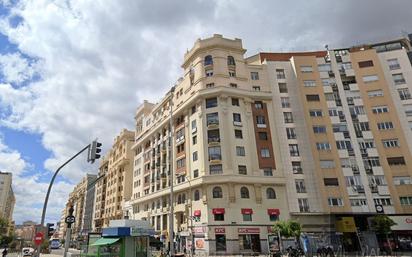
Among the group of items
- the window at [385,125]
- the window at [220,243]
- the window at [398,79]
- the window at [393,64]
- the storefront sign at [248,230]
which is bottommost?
the window at [220,243]

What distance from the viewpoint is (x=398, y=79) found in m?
49.9

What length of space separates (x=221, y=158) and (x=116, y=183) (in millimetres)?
51498

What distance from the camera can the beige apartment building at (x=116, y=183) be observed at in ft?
269

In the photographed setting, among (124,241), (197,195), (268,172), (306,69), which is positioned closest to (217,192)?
(197,195)

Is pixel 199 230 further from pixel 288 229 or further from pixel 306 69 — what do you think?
pixel 306 69

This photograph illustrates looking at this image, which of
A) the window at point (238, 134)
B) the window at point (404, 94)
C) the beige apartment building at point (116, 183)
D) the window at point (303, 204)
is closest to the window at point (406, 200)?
the window at point (303, 204)

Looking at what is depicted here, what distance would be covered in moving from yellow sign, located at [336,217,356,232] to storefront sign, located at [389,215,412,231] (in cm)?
524

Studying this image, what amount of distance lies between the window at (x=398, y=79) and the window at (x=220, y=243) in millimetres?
37597

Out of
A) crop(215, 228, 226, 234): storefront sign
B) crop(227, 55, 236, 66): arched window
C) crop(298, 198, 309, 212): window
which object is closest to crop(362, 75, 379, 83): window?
crop(227, 55, 236, 66): arched window

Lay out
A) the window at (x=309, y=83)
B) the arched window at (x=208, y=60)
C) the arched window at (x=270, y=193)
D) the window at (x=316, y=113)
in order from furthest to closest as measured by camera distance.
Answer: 1. the arched window at (x=208, y=60)
2. the window at (x=309, y=83)
3. the window at (x=316, y=113)
4. the arched window at (x=270, y=193)

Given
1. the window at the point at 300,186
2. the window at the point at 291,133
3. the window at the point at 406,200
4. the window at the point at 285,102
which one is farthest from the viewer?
the window at the point at 285,102

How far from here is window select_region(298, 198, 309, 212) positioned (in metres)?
44.2

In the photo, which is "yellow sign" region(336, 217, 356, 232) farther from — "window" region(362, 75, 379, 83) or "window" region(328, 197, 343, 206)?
"window" region(362, 75, 379, 83)

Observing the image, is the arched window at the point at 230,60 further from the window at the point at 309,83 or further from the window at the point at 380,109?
the window at the point at 380,109
